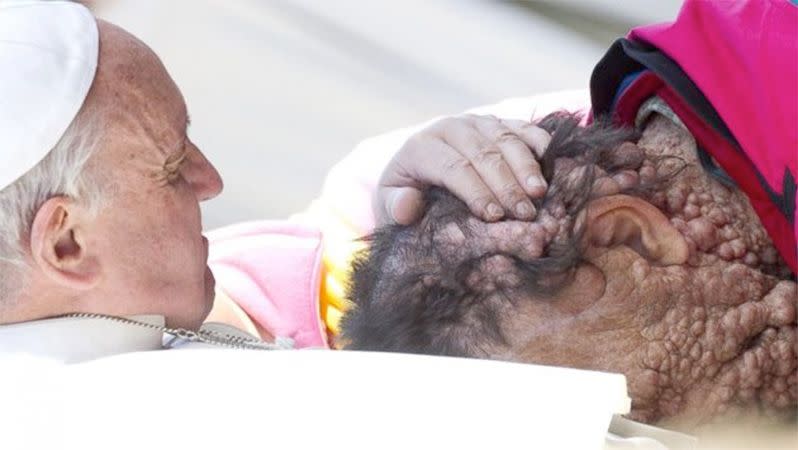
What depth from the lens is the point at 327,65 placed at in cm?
186

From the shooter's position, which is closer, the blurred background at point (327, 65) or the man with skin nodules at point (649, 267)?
the man with skin nodules at point (649, 267)

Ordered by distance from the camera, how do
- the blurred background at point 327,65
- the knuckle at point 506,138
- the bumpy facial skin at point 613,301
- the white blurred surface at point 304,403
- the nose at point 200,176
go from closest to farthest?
1. the white blurred surface at point 304,403
2. the bumpy facial skin at point 613,301
3. the knuckle at point 506,138
4. the nose at point 200,176
5. the blurred background at point 327,65

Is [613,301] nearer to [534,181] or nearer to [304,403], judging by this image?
[534,181]

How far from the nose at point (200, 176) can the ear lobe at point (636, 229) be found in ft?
1.33

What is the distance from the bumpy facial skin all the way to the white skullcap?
1.07 feet

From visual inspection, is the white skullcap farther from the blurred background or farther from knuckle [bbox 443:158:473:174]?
the blurred background

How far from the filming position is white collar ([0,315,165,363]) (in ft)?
3.74

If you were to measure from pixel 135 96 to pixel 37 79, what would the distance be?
0.09 m

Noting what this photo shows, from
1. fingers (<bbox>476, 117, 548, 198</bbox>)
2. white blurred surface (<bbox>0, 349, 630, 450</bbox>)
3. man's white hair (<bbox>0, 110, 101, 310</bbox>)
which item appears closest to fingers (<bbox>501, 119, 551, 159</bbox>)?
fingers (<bbox>476, 117, 548, 198</bbox>)

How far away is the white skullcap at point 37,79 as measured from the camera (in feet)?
3.74

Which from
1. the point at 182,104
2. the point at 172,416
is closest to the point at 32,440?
the point at 172,416

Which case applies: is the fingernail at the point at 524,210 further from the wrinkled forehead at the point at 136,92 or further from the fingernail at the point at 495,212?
the wrinkled forehead at the point at 136,92

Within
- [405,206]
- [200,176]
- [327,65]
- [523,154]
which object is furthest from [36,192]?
[327,65]

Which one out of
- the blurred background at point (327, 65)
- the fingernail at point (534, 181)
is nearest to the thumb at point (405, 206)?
the fingernail at point (534, 181)
